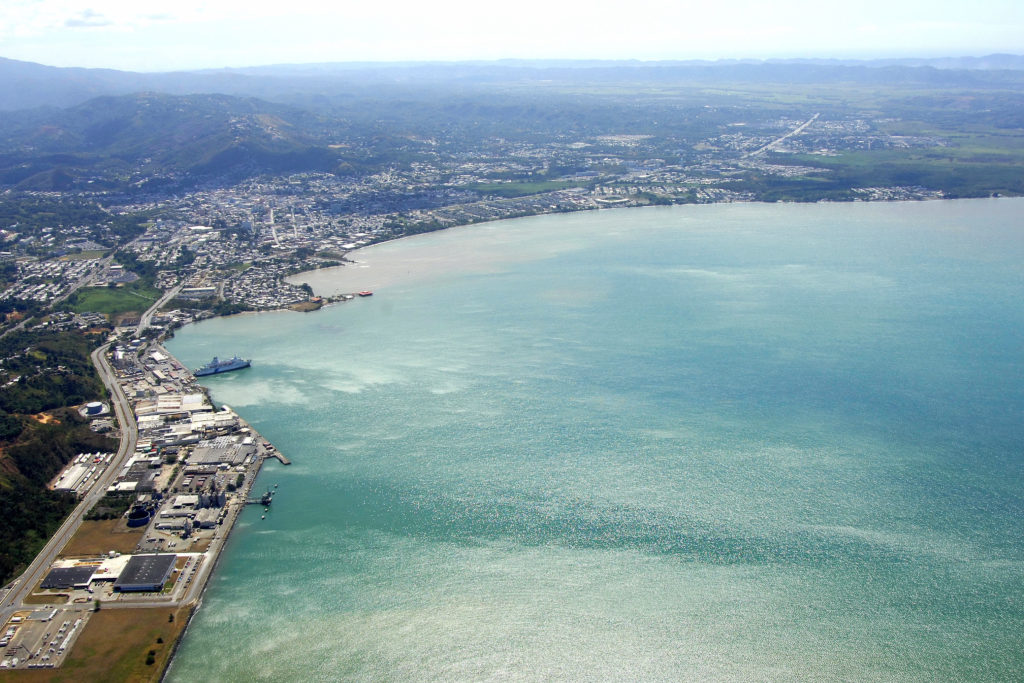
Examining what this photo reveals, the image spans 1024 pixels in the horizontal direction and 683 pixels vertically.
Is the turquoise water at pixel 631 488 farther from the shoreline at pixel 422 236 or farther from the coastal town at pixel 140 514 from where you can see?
the shoreline at pixel 422 236

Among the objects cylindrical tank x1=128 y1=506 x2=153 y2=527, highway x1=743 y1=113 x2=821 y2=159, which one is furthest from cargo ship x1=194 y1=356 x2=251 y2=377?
highway x1=743 y1=113 x2=821 y2=159

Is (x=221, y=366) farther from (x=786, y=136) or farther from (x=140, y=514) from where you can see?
(x=786, y=136)

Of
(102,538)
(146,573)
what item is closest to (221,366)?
(102,538)

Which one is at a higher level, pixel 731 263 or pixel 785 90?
pixel 785 90

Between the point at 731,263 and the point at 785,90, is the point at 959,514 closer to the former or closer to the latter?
the point at 731,263

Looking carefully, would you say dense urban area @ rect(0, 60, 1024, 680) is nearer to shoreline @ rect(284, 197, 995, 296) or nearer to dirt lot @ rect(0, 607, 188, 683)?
dirt lot @ rect(0, 607, 188, 683)

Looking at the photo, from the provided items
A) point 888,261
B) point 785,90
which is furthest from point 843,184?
point 785,90

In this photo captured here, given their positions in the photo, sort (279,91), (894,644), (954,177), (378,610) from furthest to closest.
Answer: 1. (279,91)
2. (954,177)
3. (378,610)
4. (894,644)
